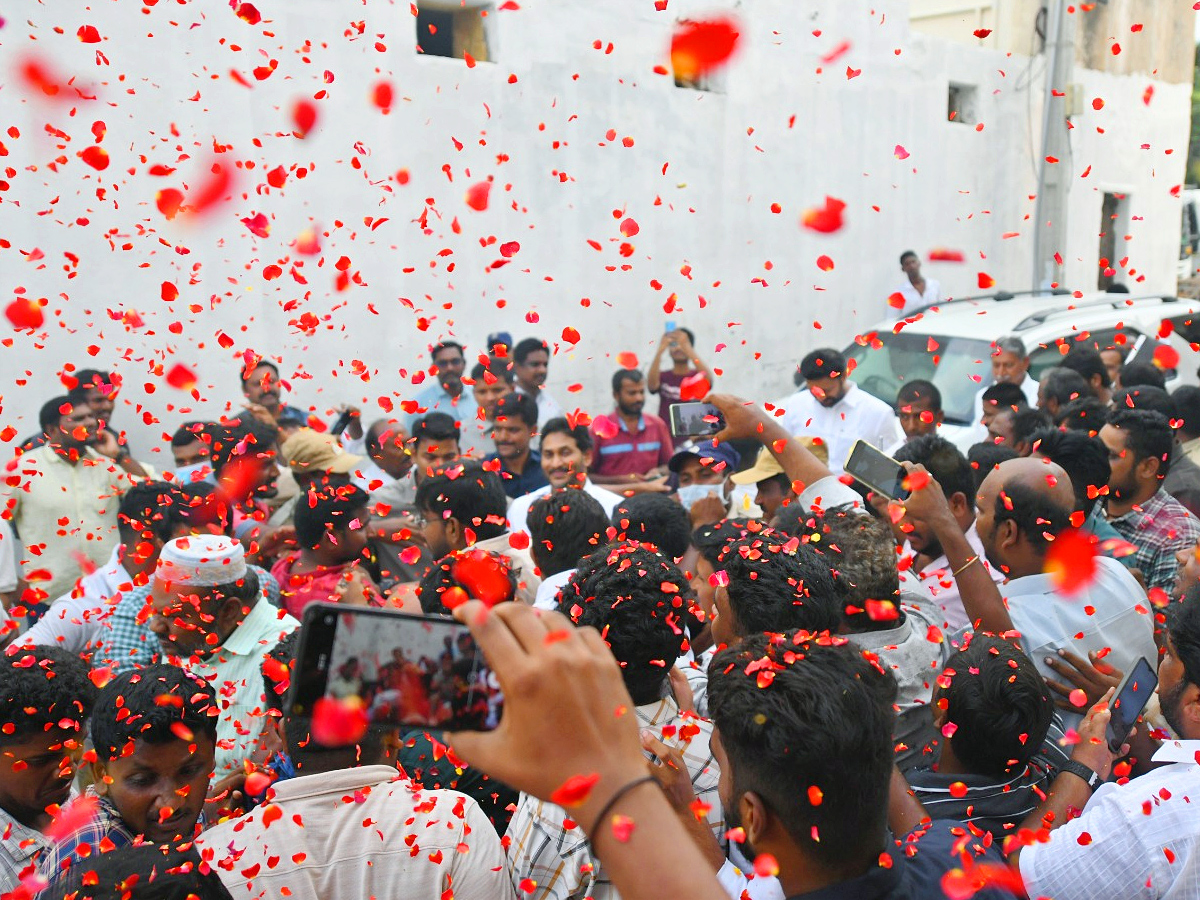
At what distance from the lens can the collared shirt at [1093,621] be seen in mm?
3408

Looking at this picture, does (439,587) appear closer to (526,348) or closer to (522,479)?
(522,479)

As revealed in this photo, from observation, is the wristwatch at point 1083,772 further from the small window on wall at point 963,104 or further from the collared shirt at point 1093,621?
the small window on wall at point 963,104

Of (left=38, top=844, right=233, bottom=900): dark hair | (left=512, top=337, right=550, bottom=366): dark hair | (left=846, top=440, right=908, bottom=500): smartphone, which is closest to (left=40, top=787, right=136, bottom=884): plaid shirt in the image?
(left=38, top=844, right=233, bottom=900): dark hair

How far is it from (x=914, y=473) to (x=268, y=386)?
17.0 feet

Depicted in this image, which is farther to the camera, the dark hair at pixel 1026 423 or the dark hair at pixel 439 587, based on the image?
the dark hair at pixel 1026 423

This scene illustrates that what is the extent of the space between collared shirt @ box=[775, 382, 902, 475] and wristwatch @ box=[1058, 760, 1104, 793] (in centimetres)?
422

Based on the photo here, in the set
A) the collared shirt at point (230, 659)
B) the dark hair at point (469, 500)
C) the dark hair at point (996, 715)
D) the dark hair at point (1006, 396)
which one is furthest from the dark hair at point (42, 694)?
the dark hair at point (1006, 396)

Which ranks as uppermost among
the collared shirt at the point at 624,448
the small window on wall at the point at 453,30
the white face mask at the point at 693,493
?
the small window on wall at the point at 453,30

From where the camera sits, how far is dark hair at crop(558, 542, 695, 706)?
269 cm

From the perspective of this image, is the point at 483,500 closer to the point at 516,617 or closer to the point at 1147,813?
the point at 1147,813

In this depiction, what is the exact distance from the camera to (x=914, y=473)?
3.67m

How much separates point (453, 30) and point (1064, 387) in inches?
236

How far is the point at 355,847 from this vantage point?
2.31 meters

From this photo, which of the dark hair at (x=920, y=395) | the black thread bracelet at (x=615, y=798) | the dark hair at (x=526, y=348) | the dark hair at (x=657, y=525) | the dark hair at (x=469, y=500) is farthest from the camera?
the dark hair at (x=526, y=348)
